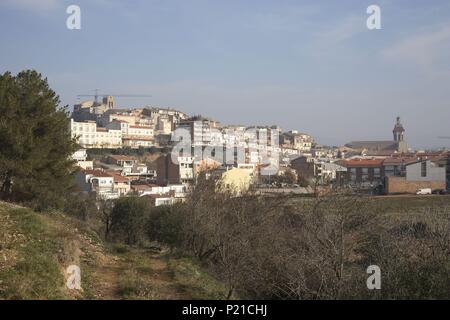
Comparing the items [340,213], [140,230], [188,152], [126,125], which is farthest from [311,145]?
[340,213]

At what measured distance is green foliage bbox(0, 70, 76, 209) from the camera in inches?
659

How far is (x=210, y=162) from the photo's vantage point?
5491 cm

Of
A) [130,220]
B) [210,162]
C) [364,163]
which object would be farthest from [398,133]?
[130,220]

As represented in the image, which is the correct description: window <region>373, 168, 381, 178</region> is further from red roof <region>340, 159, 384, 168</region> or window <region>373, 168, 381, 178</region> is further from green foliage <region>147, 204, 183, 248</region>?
green foliage <region>147, 204, 183, 248</region>

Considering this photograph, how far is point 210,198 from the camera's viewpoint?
16.5 metres

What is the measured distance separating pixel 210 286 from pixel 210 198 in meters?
5.85

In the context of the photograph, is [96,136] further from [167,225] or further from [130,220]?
[167,225]

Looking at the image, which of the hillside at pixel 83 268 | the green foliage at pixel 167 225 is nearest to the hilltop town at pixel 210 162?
the green foliage at pixel 167 225

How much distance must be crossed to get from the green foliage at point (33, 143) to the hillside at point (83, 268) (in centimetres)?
344

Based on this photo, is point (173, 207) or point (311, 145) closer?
point (173, 207)

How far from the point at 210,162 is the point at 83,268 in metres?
44.6

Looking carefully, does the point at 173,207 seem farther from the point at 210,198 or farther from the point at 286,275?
the point at 286,275

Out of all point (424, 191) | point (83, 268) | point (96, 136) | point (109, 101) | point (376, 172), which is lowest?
point (424, 191)

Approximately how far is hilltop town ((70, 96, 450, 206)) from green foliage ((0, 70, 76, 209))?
2.25 meters
